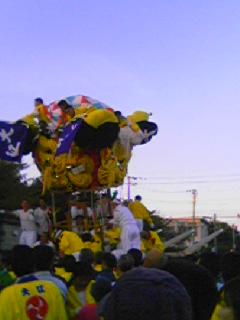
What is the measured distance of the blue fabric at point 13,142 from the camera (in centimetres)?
1617

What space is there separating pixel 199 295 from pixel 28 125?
12903 millimetres

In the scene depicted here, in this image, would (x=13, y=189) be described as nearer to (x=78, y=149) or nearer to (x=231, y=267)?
(x=78, y=149)

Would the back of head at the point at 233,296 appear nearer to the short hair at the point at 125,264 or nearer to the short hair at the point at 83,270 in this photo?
the short hair at the point at 83,270

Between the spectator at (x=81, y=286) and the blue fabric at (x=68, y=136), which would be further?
the blue fabric at (x=68, y=136)

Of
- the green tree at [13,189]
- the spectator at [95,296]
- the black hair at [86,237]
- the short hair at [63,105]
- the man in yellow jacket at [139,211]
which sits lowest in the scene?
the spectator at [95,296]

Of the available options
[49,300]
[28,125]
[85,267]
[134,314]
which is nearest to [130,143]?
[28,125]

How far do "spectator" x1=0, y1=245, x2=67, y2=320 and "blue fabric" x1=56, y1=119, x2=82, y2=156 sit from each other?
32.0 ft

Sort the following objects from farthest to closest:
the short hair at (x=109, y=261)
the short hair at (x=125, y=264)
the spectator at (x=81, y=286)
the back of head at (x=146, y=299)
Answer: the short hair at (x=109, y=261) < the short hair at (x=125, y=264) < the spectator at (x=81, y=286) < the back of head at (x=146, y=299)

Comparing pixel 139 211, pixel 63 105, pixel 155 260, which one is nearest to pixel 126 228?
pixel 139 211

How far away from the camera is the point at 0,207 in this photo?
32.2 m

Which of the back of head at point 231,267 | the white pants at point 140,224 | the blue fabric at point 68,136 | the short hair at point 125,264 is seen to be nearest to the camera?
the back of head at point 231,267

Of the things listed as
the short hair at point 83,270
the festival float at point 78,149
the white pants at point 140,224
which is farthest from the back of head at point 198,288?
the white pants at point 140,224

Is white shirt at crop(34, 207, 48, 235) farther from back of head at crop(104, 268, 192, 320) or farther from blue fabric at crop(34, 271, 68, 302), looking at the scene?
back of head at crop(104, 268, 192, 320)

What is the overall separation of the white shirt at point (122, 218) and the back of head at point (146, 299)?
12.1 metres
